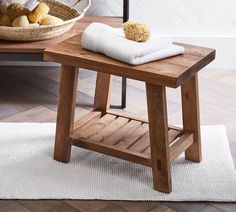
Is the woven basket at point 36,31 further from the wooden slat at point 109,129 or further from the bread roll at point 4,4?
the wooden slat at point 109,129

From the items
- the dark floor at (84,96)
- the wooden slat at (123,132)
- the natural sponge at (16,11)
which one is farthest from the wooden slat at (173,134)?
the natural sponge at (16,11)

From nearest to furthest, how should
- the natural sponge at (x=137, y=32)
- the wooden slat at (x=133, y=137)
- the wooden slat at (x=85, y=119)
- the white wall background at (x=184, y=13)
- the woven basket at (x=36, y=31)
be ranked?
the natural sponge at (x=137, y=32)
the wooden slat at (x=133, y=137)
the wooden slat at (x=85, y=119)
the woven basket at (x=36, y=31)
the white wall background at (x=184, y=13)

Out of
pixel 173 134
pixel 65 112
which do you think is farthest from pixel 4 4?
pixel 173 134

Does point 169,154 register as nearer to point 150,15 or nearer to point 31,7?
point 31,7

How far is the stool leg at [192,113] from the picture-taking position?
6.15 ft

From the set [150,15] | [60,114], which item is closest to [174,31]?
[150,15]

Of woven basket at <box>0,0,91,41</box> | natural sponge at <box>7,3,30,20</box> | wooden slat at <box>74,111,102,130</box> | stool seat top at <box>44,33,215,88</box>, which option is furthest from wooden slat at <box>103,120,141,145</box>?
natural sponge at <box>7,3,30,20</box>

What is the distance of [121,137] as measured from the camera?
6.44ft

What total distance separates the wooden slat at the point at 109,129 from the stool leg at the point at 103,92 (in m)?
0.07

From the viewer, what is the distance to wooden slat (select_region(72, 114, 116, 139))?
1959 mm

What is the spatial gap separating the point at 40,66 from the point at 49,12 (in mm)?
376

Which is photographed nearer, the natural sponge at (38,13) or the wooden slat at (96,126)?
the wooden slat at (96,126)

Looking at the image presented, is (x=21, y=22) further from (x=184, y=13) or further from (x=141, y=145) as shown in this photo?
(x=184, y=13)

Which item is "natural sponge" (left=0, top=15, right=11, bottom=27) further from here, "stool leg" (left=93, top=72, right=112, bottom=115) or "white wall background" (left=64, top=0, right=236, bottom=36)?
"white wall background" (left=64, top=0, right=236, bottom=36)
